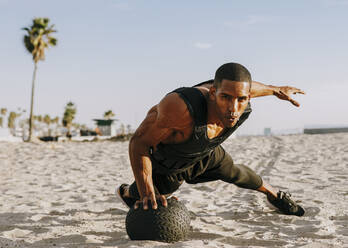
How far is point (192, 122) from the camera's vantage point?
3.09 m

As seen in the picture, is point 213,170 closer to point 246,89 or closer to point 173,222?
point 173,222

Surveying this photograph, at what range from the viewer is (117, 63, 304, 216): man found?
2.93 m

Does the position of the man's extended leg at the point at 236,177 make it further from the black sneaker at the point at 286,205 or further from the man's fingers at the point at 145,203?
the man's fingers at the point at 145,203

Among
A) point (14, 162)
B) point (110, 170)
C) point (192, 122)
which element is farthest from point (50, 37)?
point (192, 122)

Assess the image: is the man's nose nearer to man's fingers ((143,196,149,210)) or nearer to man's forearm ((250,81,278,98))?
man's forearm ((250,81,278,98))

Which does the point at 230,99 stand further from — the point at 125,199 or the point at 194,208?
the point at 194,208

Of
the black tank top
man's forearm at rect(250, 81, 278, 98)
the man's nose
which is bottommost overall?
the black tank top

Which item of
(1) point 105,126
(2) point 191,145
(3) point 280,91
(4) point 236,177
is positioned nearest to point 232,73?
(2) point 191,145

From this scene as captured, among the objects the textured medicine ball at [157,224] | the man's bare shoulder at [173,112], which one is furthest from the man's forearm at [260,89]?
the textured medicine ball at [157,224]

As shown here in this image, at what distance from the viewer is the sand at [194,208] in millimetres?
3590

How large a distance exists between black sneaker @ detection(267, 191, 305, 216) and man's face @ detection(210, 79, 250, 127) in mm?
1989

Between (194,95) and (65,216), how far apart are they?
2.78m

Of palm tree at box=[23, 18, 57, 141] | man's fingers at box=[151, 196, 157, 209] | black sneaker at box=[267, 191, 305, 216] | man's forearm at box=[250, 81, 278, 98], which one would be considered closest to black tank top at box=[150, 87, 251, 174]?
man's forearm at box=[250, 81, 278, 98]

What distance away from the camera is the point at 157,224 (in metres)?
3.33
